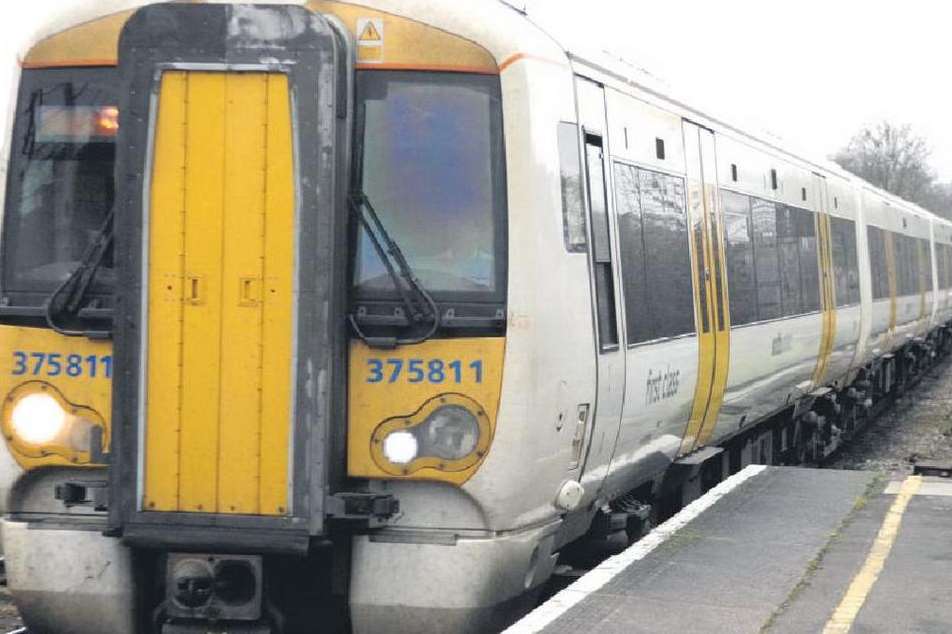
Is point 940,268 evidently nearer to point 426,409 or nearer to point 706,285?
point 706,285

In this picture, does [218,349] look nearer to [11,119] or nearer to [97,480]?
[97,480]

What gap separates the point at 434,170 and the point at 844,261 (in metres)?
10.4

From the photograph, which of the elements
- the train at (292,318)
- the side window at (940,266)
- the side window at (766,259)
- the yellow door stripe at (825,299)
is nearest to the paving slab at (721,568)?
the train at (292,318)

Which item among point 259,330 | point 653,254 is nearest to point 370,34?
point 259,330

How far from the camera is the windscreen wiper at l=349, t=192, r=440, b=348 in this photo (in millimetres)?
5711

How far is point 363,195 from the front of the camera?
581 cm

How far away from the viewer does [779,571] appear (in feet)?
22.8

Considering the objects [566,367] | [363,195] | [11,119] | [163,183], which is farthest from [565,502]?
[11,119]

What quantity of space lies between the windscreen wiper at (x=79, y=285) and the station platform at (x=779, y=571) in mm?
1968

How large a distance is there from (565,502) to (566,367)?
0.56m

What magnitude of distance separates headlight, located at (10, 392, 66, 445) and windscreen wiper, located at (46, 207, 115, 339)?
0.27 meters

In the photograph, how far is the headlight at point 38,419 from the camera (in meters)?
5.85

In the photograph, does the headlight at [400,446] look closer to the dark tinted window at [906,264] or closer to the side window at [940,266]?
the dark tinted window at [906,264]

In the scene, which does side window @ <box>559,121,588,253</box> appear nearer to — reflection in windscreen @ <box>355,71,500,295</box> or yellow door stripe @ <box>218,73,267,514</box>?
reflection in windscreen @ <box>355,71,500,295</box>
